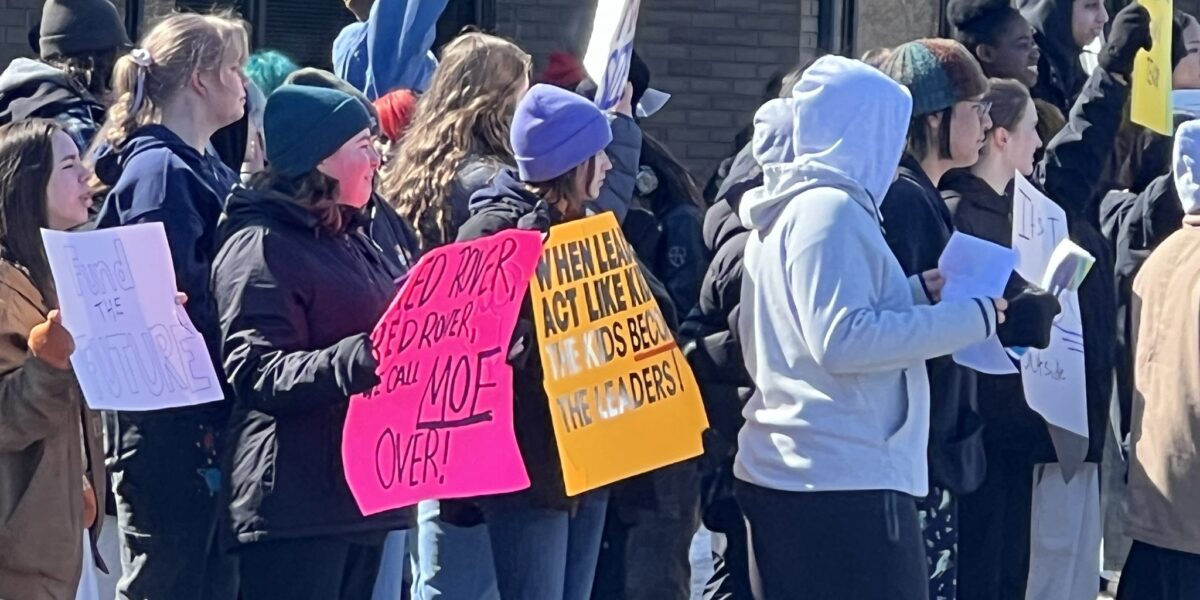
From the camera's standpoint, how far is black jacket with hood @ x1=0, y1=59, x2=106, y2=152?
521 centimetres

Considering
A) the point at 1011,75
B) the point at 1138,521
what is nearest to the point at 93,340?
the point at 1138,521

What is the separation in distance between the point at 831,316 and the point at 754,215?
34cm

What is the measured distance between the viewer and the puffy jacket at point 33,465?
4.04m

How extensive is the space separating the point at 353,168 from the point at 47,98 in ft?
5.20

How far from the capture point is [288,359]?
151 inches

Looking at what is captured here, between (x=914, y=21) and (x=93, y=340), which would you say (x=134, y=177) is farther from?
(x=914, y=21)

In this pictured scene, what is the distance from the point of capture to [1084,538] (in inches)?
219

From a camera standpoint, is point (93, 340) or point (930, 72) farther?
point (930, 72)

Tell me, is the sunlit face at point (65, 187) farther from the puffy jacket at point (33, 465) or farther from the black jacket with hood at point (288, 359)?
the black jacket with hood at point (288, 359)

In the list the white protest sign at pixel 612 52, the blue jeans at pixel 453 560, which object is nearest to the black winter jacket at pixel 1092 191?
the white protest sign at pixel 612 52

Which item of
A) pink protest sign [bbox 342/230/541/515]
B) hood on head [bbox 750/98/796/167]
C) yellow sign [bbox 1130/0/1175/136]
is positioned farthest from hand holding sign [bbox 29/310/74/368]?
yellow sign [bbox 1130/0/1175/136]

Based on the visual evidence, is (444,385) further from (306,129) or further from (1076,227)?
(1076,227)

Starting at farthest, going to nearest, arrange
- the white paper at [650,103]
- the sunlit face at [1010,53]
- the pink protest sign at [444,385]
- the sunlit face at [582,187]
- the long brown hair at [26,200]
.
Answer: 1. the sunlit face at [1010,53]
2. the white paper at [650,103]
3. the sunlit face at [582,187]
4. the long brown hair at [26,200]
5. the pink protest sign at [444,385]

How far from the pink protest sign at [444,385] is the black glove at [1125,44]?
7.77 ft
